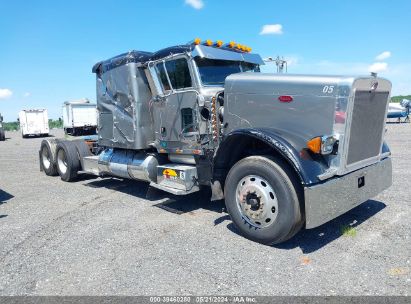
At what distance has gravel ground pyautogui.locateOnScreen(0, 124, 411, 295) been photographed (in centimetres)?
354

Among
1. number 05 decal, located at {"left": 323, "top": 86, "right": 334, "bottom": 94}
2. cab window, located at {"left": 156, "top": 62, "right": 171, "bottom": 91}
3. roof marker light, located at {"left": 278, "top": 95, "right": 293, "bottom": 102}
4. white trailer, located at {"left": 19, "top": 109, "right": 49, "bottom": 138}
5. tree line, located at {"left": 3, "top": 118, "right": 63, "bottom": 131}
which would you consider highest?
cab window, located at {"left": 156, "top": 62, "right": 171, "bottom": 91}

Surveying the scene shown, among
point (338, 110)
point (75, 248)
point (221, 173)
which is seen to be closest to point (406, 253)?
point (338, 110)

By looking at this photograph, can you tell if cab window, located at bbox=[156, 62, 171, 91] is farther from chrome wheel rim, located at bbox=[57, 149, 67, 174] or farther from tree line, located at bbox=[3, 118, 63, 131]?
tree line, located at bbox=[3, 118, 63, 131]

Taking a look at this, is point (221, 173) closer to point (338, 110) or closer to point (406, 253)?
point (338, 110)

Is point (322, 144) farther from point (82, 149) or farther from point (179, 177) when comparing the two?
point (82, 149)

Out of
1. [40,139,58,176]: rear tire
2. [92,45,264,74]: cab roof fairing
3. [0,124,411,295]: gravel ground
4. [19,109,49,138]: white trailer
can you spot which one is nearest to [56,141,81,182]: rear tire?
[40,139,58,176]: rear tire

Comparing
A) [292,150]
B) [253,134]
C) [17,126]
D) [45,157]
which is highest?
[253,134]

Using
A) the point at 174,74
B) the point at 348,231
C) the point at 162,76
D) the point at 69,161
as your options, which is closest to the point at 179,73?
the point at 174,74

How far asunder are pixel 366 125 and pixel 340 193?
1045mm

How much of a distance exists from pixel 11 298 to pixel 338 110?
4.01 m

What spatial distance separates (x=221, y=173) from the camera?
5215 mm

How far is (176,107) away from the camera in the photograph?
20.2 ft

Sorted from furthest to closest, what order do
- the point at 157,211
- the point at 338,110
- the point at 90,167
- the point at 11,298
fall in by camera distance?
the point at 90,167, the point at 157,211, the point at 338,110, the point at 11,298

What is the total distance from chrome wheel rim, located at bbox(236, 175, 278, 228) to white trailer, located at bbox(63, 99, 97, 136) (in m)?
26.8
